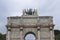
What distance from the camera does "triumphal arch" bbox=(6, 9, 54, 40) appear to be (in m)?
38.7

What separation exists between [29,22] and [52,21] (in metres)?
4.42

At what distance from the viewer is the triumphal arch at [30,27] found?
38.7 metres

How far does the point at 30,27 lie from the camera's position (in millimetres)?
39031

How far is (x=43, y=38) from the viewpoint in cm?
3872

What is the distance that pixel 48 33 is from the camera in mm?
38969

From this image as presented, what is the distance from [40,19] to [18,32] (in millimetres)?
4897

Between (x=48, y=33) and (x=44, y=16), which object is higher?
(x=44, y=16)

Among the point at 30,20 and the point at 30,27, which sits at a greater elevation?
the point at 30,20

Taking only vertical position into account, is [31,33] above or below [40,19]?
below

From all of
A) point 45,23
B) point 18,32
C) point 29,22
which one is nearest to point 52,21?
point 45,23

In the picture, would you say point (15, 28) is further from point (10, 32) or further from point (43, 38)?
point (43, 38)

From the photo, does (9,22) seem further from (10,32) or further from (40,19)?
(40,19)

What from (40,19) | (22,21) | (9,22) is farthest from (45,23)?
(9,22)

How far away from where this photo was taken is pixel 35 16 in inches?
1550
